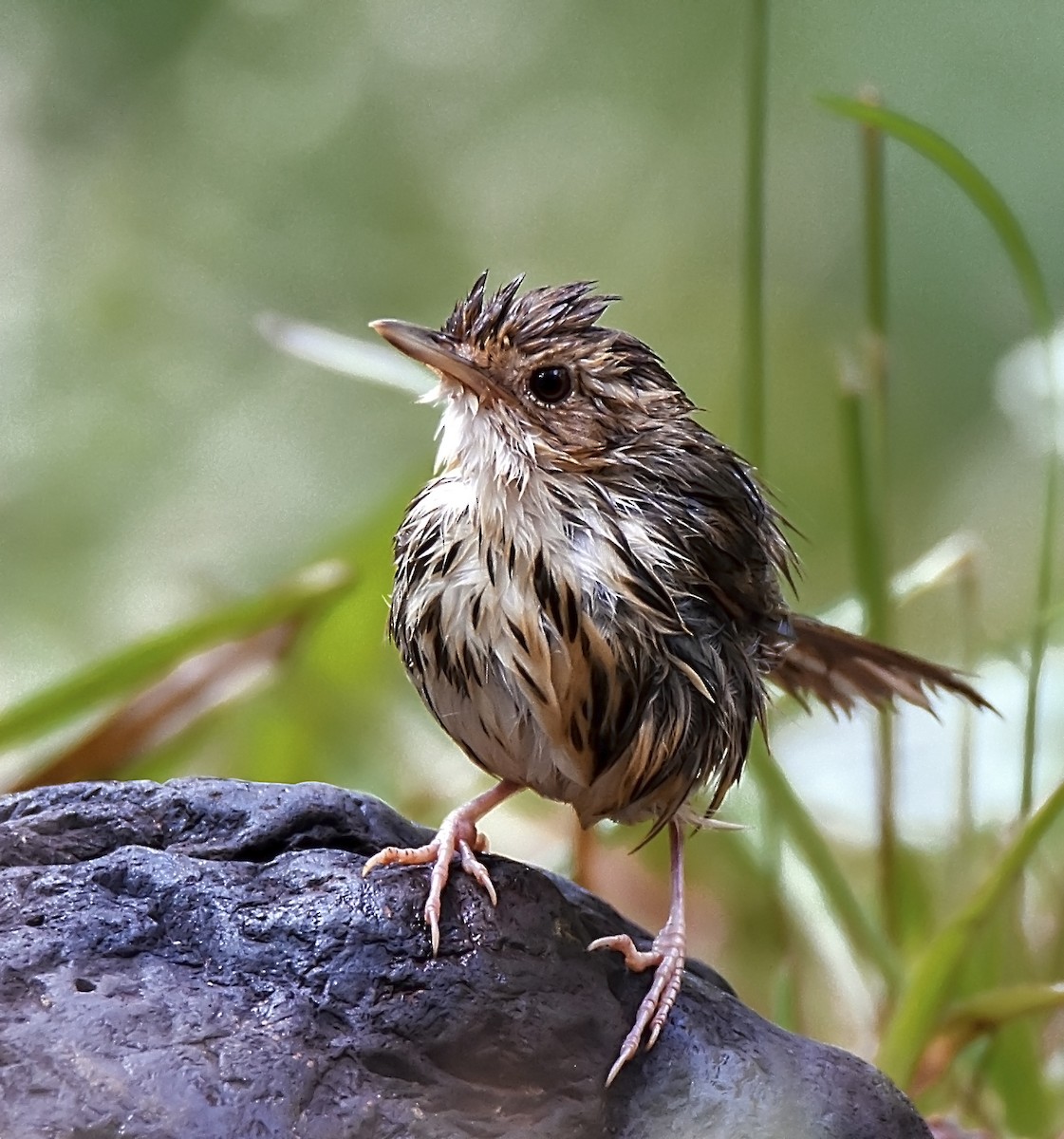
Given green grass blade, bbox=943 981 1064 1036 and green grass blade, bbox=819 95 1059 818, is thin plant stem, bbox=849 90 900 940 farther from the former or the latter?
green grass blade, bbox=943 981 1064 1036

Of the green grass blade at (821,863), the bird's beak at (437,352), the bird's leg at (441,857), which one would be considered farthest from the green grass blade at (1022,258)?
the bird's leg at (441,857)

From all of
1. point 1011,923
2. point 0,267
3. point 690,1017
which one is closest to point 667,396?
point 690,1017

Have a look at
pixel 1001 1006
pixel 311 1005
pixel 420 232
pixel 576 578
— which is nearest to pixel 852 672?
pixel 1001 1006

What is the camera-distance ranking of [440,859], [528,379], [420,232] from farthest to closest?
[420,232]
[528,379]
[440,859]

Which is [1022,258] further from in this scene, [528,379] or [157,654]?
[157,654]

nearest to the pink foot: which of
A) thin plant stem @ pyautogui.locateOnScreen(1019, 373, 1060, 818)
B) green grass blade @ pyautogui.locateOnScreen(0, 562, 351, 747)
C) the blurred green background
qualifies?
thin plant stem @ pyautogui.locateOnScreen(1019, 373, 1060, 818)

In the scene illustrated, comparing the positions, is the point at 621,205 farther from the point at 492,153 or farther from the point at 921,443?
the point at 921,443
